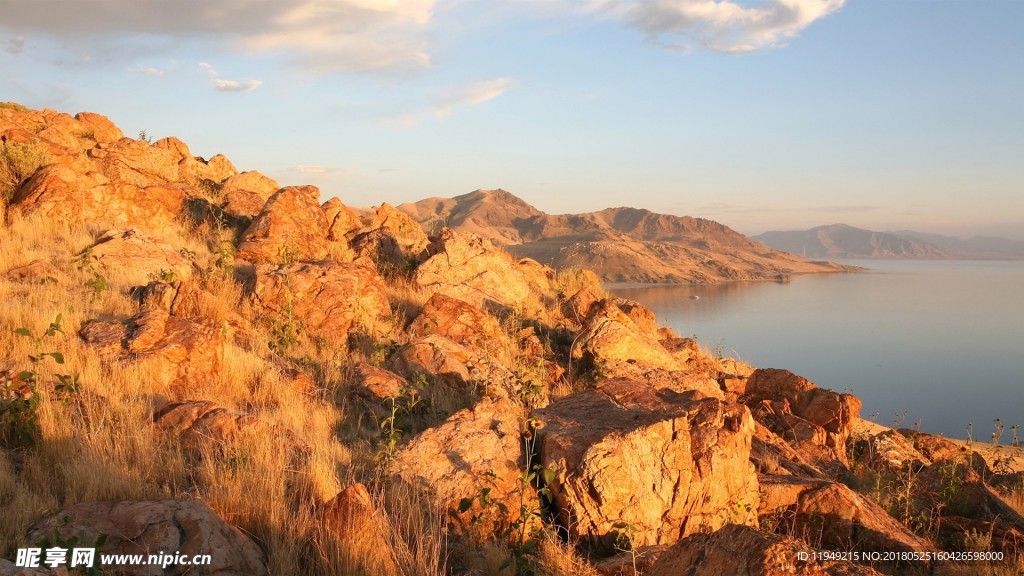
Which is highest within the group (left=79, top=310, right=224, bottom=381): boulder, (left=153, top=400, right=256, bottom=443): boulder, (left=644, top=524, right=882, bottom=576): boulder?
(left=79, top=310, right=224, bottom=381): boulder

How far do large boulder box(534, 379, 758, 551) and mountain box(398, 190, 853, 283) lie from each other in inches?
426

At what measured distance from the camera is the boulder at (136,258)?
860cm

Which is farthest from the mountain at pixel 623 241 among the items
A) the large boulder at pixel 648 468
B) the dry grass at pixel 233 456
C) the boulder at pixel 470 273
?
the large boulder at pixel 648 468

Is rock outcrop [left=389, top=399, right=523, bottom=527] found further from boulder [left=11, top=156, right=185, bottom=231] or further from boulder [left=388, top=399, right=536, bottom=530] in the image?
boulder [left=11, top=156, right=185, bottom=231]

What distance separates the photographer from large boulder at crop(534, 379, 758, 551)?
172 inches

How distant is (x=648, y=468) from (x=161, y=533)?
3203 mm

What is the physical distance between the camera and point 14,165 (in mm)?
11430

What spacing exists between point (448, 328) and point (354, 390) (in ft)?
8.54

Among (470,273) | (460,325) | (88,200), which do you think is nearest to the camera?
(460,325)

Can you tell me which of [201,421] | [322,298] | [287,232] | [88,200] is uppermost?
[88,200]

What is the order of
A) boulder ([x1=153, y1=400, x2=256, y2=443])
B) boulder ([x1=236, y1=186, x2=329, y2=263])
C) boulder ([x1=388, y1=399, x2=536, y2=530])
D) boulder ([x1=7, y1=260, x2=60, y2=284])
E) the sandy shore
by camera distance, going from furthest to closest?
boulder ([x1=236, y1=186, x2=329, y2=263]) → the sandy shore → boulder ([x1=7, y1=260, x2=60, y2=284]) → boulder ([x1=153, y1=400, x2=256, y2=443]) → boulder ([x1=388, y1=399, x2=536, y2=530])

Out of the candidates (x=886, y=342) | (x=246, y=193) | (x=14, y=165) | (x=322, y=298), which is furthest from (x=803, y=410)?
(x=886, y=342)

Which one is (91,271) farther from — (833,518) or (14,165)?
(833,518)

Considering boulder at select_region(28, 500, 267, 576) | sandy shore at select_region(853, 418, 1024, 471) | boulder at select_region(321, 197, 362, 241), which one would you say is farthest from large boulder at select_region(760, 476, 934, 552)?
boulder at select_region(321, 197, 362, 241)
